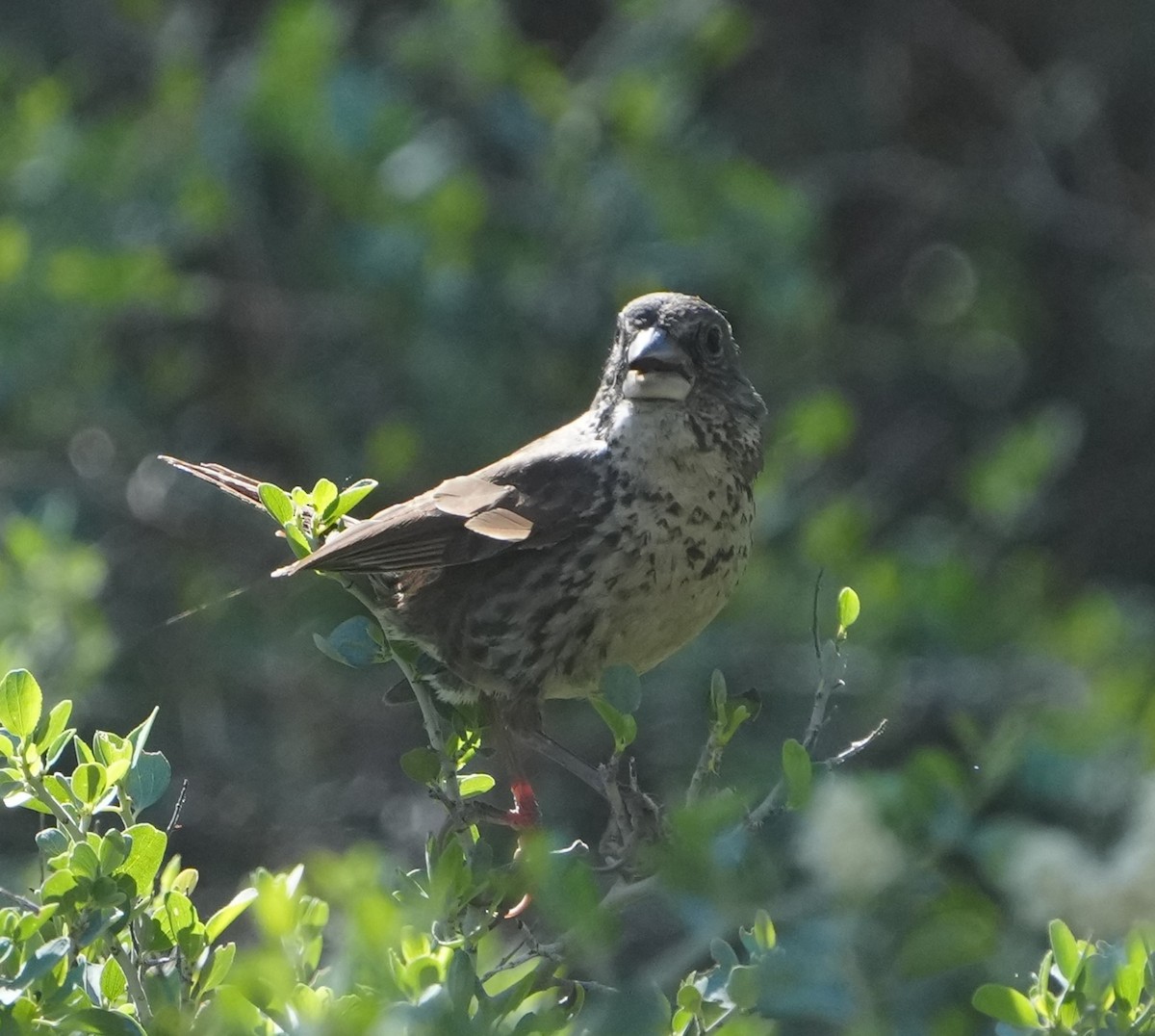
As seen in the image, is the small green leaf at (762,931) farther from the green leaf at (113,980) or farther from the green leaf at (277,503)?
the green leaf at (277,503)

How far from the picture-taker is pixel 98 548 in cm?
680

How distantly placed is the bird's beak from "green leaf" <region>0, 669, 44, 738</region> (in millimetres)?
1608

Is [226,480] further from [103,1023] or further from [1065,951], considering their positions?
[1065,951]

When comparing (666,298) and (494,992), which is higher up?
(666,298)

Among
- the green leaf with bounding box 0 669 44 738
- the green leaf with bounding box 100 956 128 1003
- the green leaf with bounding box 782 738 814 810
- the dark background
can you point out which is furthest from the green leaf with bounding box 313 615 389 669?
the dark background

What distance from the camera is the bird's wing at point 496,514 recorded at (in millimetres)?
3900

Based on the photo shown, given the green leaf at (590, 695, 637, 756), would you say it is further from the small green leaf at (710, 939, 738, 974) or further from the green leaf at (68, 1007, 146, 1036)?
the green leaf at (68, 1007, 146, 1036)

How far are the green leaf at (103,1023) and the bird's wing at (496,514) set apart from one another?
1.42 metres

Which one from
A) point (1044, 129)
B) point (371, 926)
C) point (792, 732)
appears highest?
point (371, 926)

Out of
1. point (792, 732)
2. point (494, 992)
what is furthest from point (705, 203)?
point (494, 992)

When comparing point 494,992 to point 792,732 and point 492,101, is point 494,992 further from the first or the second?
point 492,101

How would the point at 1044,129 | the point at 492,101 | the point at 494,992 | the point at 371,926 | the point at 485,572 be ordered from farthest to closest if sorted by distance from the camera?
1. the point at 1044,129
2. the point at 492,101
3. the point at 485,572
4. the point at 494,992
5. the point at 371,926

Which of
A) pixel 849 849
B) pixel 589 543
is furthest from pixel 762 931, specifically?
pixel 589 543

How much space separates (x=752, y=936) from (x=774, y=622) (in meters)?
3.65
